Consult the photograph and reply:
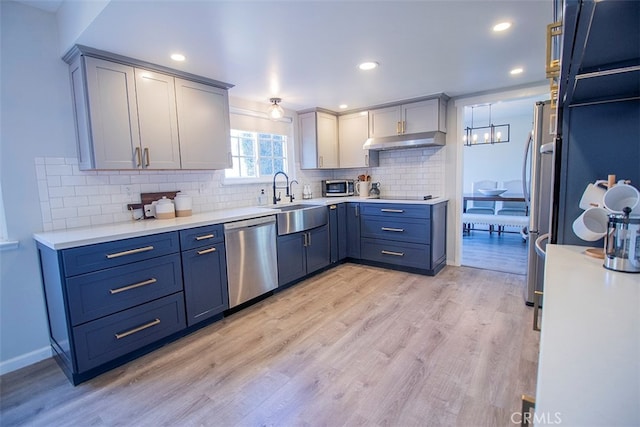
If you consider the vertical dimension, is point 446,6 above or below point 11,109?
above

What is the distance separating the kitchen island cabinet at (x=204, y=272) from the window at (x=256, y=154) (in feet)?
3.87

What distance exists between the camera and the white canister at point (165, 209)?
273 cm

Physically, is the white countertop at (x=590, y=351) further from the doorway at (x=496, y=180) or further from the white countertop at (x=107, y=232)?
the doorway at (x=496, y=180)

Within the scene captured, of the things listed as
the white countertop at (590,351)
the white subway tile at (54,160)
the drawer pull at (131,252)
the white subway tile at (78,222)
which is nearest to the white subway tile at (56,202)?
the white subway tile at (78,222)

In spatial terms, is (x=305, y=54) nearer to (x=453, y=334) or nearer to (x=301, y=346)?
(x=301, y=346)

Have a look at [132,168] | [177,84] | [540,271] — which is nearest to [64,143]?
[132,168]

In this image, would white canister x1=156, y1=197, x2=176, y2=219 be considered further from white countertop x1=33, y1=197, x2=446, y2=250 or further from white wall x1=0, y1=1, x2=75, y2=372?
white wall x1=0, y1=1, x2=75, y2=372

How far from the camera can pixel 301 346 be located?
7.61 ft

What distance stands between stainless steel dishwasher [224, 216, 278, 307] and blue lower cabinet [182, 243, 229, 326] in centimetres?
8

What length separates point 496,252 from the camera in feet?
15.8

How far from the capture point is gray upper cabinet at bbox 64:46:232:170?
7.32 feet

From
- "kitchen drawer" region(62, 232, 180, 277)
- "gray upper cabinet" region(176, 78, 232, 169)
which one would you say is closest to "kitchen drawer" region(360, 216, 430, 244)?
"gray upper cabinet" region(176, 78, 232, 169)

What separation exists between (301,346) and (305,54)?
87.4 inches

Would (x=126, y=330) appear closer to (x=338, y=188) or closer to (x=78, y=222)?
(x=78, y=222)
